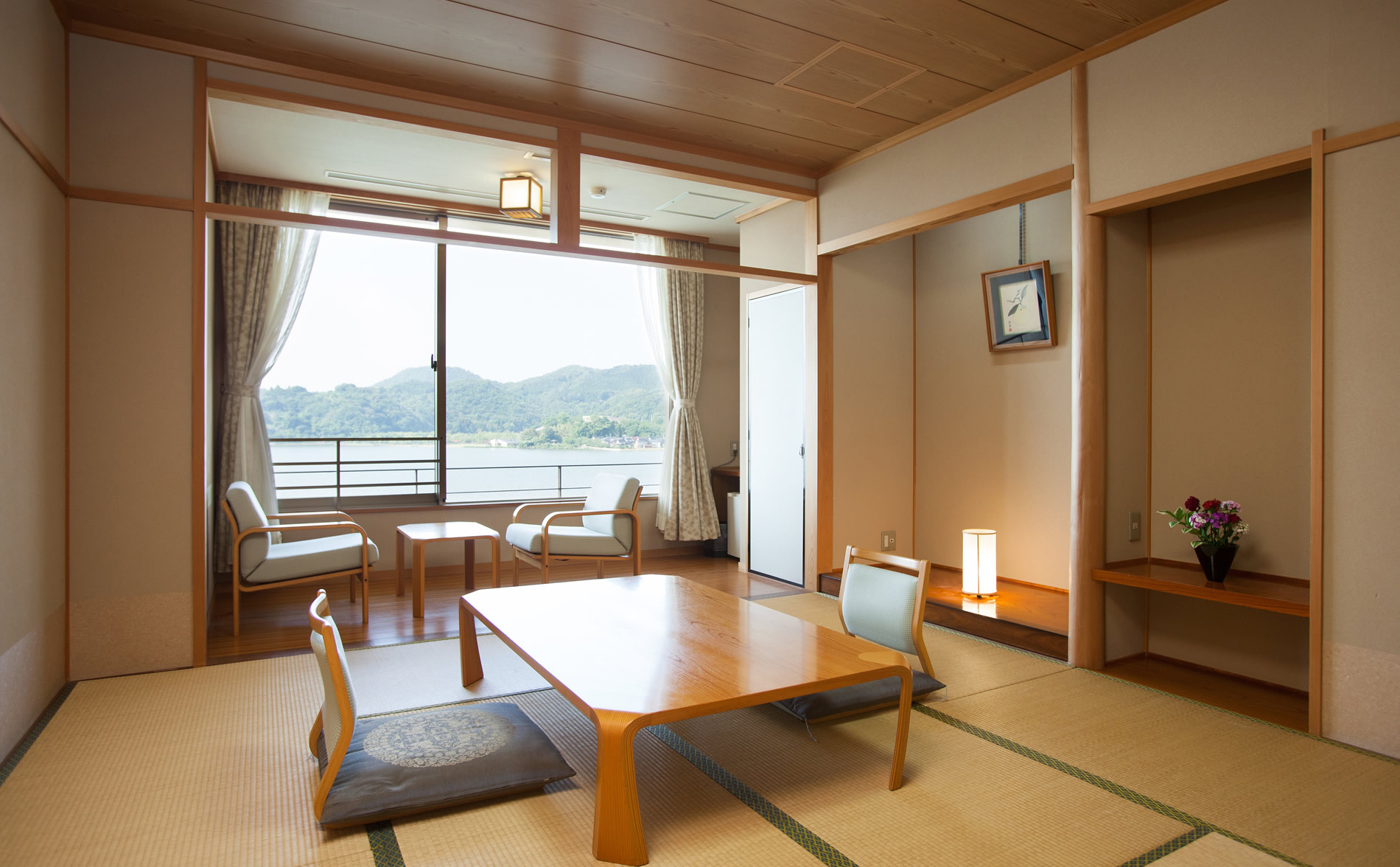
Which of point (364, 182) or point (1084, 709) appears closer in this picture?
point (1084, 709)

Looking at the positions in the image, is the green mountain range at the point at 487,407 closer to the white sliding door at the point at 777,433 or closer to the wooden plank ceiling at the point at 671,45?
the white sliding door at the point at 777,433

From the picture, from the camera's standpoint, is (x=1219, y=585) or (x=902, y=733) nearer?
(x=902, y=733)

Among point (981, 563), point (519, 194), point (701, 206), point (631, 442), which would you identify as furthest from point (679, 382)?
point (981, 563)

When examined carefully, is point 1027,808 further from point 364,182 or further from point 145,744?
point 364,182

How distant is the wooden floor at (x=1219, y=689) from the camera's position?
116 inches

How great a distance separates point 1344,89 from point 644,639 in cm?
305

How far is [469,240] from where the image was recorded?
4.10m

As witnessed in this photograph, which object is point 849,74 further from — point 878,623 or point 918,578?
point 878,623

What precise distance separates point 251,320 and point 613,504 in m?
2.72

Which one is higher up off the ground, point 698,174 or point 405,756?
point 698,174

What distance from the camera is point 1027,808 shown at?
2182 mm

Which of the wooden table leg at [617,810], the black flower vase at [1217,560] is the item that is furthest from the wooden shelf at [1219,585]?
the wooden table leg at [617,810]

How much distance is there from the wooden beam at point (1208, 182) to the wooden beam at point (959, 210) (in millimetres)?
269

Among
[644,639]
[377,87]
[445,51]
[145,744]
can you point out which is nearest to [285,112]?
[377,87]
